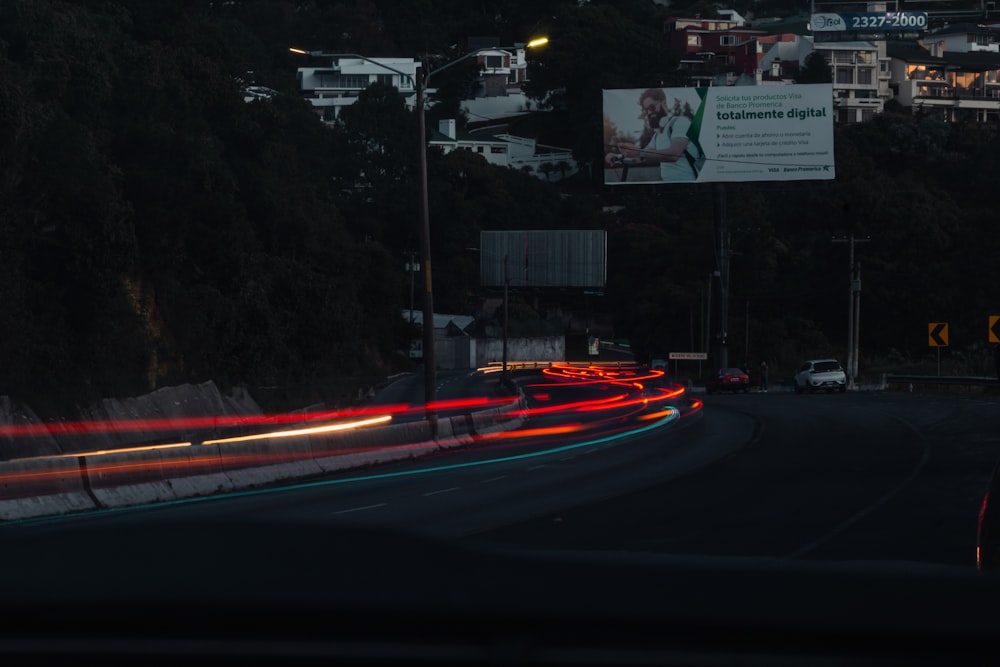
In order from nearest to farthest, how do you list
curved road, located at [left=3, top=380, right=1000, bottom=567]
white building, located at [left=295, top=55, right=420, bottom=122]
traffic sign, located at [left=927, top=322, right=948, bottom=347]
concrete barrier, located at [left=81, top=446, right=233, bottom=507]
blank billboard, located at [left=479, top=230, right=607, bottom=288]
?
curved road, located at [left=3, top=380, right=1000, bottom=567], concrete barrier, located at [left=81, top=446, right=233, bottom=507], traffic sign, located at [left=927, top=322, right=948, bottom=347], blank billboard, located at [left=479, top=230, right=607, bottom=288], white building, located at [left=295, top=55, right=420, bottom=122]

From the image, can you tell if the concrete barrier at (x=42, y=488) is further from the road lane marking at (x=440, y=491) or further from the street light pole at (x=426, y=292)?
Answer: the street light pole at (x=426, y=292)

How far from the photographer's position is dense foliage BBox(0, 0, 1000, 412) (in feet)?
126

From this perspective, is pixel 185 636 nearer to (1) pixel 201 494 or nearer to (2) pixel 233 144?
(1) pixel 201 494

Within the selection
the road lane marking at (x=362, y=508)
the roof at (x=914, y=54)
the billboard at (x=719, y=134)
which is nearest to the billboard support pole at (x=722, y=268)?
the billboard at (x=719, y=134)

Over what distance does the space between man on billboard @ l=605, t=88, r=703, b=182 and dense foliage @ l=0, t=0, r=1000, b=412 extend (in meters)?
16.3

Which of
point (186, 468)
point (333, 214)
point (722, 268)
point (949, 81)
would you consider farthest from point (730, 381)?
point (949, 81)

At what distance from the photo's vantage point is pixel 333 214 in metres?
78.1

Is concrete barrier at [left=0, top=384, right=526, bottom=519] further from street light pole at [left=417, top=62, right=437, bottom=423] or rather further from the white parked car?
the white parked car

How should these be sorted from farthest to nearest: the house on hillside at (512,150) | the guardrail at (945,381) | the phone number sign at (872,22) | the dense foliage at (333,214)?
the phone number sign at (872,22) → the house on hillside at (512,150) → the guardrail at (945,381) → the dense foliage at (333,214)

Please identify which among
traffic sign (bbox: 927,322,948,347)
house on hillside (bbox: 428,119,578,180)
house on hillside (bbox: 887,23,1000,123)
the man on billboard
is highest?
house on hillside (bbox: 887,23,1000,123)

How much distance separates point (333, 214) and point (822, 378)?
1282 inches

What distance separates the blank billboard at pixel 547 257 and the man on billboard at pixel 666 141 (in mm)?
8812

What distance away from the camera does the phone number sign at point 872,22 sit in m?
156

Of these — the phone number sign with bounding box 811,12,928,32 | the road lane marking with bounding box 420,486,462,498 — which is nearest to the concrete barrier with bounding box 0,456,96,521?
the road lane marking with bounding box 420,486,462,498
